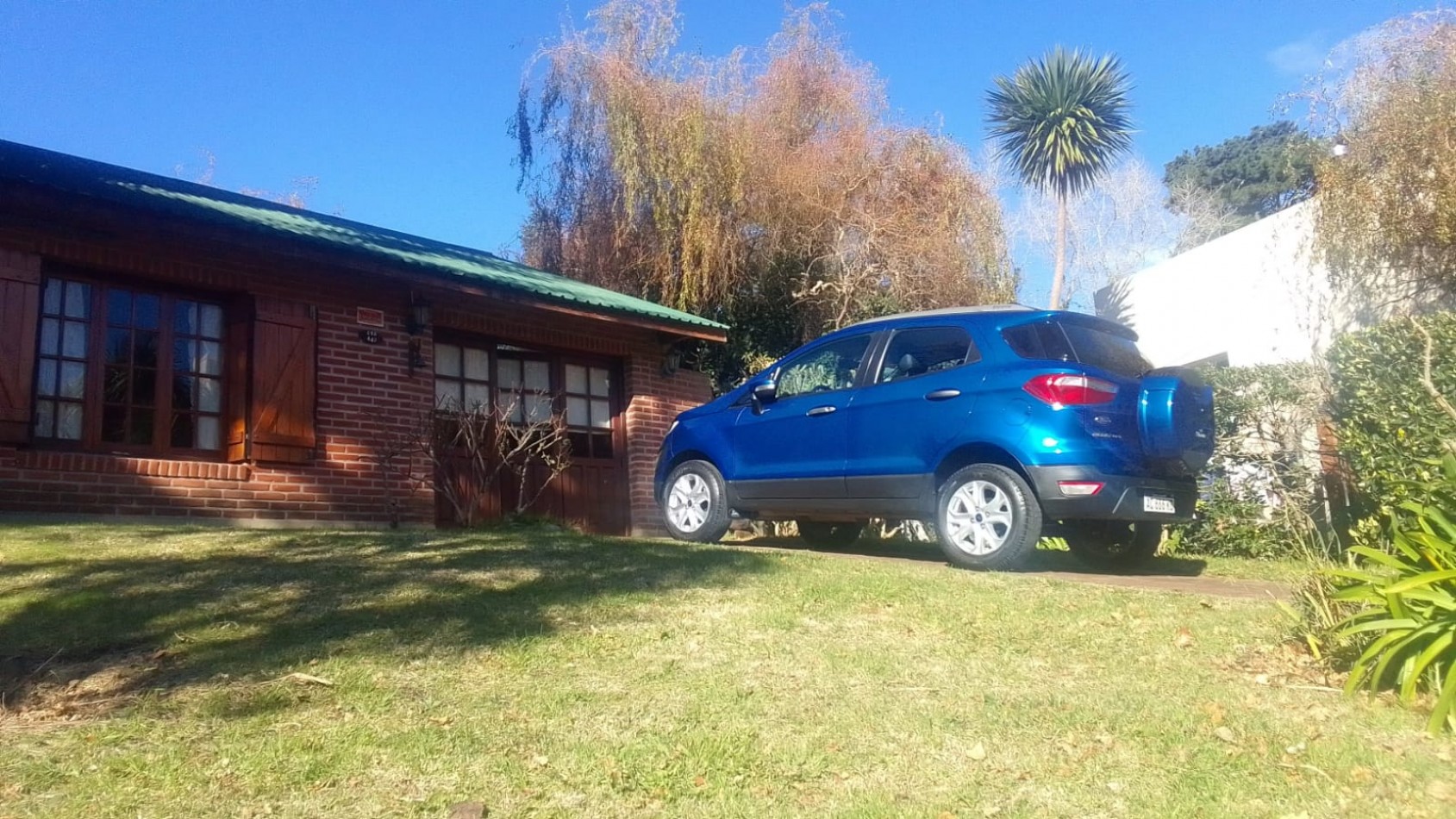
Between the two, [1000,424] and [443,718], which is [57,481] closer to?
[443,718]

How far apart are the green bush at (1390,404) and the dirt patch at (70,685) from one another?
698 cm

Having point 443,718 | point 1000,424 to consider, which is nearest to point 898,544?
point 1000,424

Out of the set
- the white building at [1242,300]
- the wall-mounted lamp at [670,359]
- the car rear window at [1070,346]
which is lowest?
the car rear window at [1070,346]

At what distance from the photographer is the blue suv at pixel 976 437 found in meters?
6.66

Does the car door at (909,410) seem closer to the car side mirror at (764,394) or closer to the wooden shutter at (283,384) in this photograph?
the car side mirror at (764,394)

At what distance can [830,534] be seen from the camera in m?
9.50

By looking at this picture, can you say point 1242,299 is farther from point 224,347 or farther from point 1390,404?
point 224,347

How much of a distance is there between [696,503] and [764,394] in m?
1.10

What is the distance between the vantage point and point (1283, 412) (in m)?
9.09

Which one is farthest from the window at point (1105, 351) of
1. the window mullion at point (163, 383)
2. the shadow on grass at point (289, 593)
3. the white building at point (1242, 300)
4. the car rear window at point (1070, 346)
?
the window mullion at point (163, 383)

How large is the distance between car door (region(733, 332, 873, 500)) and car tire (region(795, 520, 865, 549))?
125 centimetres

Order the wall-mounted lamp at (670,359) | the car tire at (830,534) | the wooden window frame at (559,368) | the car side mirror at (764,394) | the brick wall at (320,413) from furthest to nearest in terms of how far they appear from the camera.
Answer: the wall-mounted lamp at (670,359) < the wooden window frame at (559,368) < the car tire at (830,534) < the car side mirror at (764,394) < the brick wall at (320,413)

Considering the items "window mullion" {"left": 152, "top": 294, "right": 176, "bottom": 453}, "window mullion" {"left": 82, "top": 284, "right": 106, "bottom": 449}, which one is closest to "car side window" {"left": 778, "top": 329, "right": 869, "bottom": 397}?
"window mullion" {"left": 152, "top": 294, "right": 176, "bottom": 453}

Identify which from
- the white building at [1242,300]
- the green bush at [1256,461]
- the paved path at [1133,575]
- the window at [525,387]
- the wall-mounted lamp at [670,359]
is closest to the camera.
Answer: the paved path at [1133,575]
